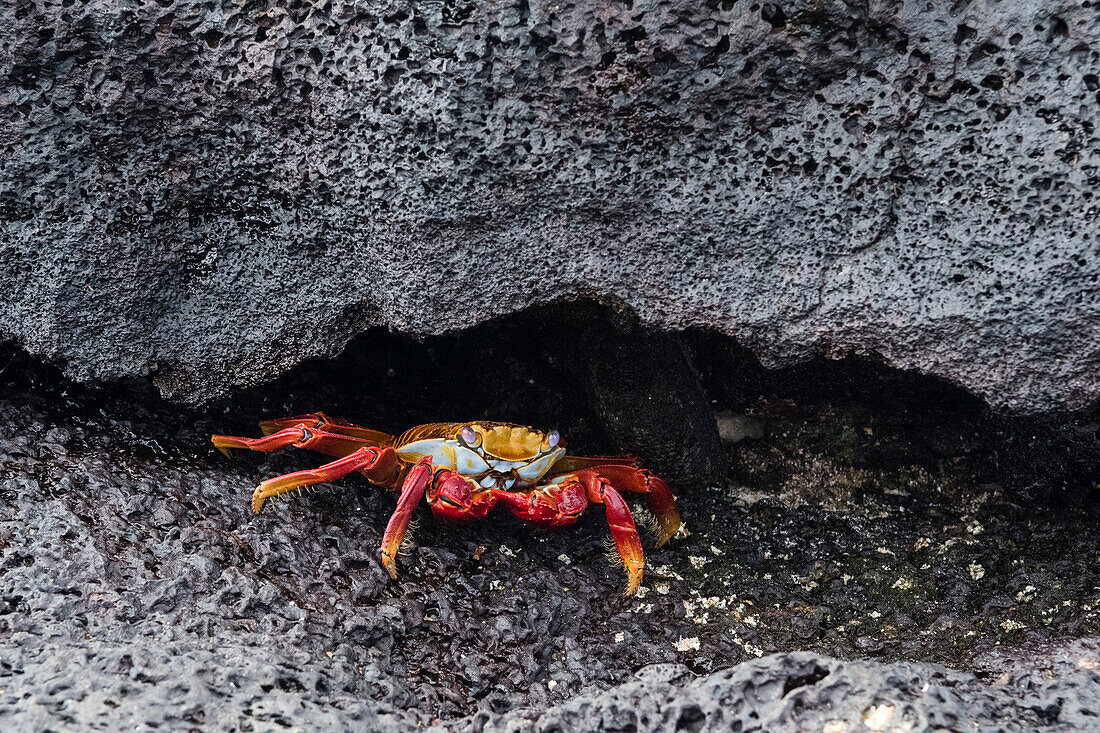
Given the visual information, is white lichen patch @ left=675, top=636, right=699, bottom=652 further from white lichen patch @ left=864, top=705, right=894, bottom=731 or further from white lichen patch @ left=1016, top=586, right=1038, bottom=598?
→ white lichen patch @ left=1016, top=586, right=1038, bottom=598

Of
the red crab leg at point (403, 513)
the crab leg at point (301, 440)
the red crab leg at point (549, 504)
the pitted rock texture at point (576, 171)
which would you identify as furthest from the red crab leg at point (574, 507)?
the pitted rock texture at point (576, 171)

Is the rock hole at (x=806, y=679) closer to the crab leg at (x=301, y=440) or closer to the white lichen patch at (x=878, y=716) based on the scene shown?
the white lichen patch at (x=878, y=716)

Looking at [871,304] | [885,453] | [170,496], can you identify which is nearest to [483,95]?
[871,304]

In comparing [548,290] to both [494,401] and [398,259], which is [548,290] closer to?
[398,259]

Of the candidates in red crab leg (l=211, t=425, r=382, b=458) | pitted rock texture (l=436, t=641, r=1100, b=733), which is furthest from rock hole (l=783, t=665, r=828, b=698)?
red crab leg (l=211, t=425, r=382, b=458)

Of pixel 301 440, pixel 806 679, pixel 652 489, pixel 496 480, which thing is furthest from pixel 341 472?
pixel 806 679
